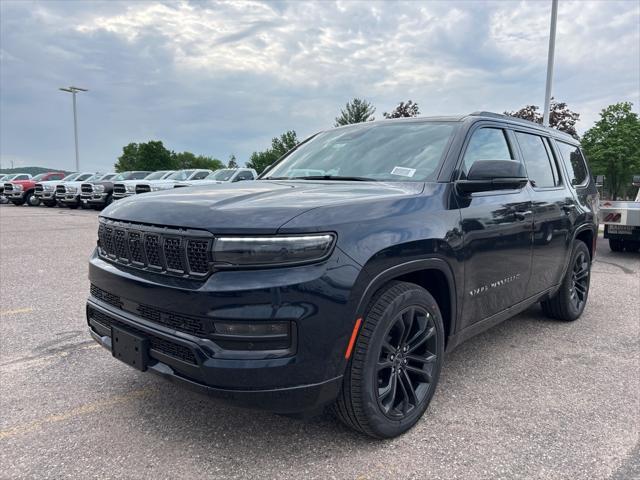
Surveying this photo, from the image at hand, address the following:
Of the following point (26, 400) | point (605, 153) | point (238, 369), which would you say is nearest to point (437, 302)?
point (238, 369)

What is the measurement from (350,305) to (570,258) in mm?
3298

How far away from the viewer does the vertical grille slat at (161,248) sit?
86.4 inches

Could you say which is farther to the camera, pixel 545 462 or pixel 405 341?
pixel 405 341

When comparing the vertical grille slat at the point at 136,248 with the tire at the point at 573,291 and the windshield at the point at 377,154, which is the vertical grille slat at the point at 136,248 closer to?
the windshield at the point at 377,154

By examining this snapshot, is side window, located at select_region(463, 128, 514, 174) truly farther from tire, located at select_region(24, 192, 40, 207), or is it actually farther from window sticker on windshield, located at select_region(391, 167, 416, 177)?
tire, located at select_region(24, 192, 40, 207)

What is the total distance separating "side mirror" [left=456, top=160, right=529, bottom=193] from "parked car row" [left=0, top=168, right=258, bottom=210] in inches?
519

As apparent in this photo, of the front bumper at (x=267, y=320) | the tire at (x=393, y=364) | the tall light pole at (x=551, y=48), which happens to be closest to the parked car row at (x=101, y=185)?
the tall light pole at (x=551, y=48)

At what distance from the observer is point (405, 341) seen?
265 centimetres

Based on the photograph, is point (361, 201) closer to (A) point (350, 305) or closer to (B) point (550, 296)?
(A) point (350, 305)

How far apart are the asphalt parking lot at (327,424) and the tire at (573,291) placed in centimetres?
43

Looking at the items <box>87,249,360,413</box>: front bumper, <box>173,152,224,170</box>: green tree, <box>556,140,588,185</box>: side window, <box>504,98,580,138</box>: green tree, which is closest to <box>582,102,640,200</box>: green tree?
<box>504,98,580,138</box>: green tree

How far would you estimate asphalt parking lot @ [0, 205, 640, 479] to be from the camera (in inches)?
93.4

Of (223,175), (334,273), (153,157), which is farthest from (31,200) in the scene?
(153,157)

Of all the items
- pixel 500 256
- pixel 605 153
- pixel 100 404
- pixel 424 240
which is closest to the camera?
pixel 424 240
